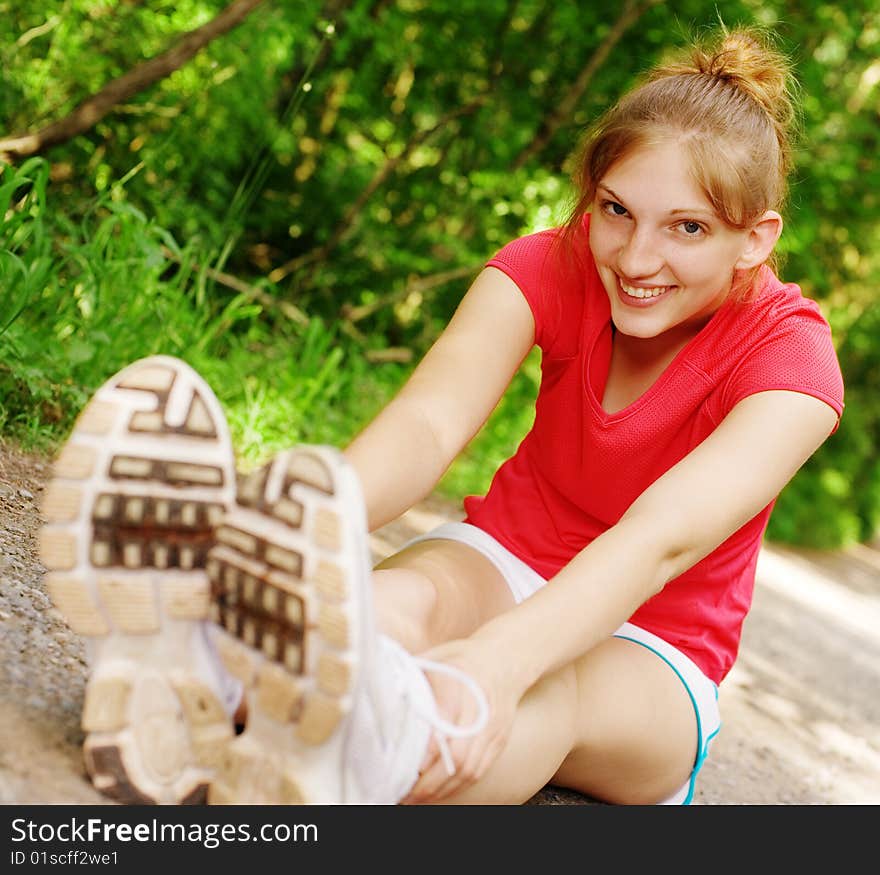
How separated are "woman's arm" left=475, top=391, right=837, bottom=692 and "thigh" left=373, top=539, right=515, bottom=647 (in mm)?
233

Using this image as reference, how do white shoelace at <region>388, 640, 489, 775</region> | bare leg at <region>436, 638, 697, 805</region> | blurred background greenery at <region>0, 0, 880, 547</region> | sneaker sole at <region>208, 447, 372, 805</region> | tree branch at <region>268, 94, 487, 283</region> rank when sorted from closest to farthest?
1. sneaker sole at <region>208, 447, 372, 805</region>
2. white shoelace at <region>388, 640, 489, 775</region>
3. bare leg at <region>436, 638, 697, 805</region>
4. blurred background greenery at <region>0, 0, 880, 547</region>
5. tree branch at <region>268, 94, 487, 283</region>

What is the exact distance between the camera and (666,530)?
1.40 metres

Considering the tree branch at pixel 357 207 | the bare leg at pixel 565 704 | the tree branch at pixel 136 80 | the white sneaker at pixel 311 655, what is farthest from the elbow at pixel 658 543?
the tree branch at pixel 357 207

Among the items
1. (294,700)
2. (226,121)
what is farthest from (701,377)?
(226,121)

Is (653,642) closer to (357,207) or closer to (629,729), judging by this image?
(629,729)

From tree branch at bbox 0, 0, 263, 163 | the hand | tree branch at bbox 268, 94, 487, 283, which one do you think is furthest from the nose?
tree branch at bbox 268, 94, 487, 283

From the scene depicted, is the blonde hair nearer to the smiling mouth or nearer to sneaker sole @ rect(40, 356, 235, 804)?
the smiling mouth

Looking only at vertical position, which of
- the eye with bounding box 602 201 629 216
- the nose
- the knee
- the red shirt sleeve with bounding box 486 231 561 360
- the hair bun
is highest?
the hair bun

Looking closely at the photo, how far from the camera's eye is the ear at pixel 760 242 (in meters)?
1.71

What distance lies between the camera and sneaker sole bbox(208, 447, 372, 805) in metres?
1.06

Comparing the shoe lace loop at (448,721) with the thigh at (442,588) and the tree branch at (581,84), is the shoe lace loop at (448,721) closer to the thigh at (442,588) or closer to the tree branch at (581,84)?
the thigh at (442,588)

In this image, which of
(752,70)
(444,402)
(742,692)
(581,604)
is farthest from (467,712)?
(742,692)

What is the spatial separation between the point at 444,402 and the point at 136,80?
1.94m

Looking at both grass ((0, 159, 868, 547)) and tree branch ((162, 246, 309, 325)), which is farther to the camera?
tree branch ((162, 246, 309, 325))
